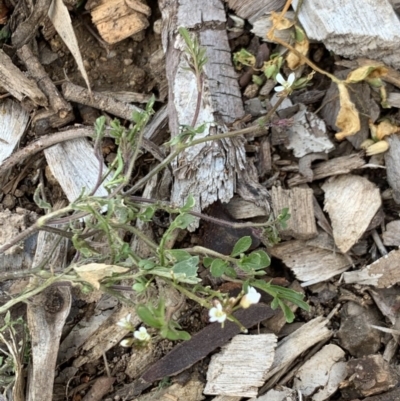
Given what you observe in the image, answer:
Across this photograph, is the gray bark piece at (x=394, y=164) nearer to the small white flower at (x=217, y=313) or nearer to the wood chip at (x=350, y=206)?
the wood chip at (x=350, y=206)

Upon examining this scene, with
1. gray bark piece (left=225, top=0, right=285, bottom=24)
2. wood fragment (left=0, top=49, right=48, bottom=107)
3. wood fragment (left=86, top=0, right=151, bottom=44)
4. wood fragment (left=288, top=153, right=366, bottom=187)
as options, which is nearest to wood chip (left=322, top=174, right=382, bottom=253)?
wood fragment (left=288, top=153, right=366, bottom=187)

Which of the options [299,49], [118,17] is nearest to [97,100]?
[118,17]

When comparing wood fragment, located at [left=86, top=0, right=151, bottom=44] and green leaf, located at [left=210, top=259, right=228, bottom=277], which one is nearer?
green leaf, located at [left=210, top=259, right=228, bottom=277]

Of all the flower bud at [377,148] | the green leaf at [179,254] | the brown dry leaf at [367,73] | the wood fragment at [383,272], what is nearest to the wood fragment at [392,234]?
the wood fragment at [383,272]

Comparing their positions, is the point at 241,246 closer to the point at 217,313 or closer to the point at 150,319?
the point at 217,313

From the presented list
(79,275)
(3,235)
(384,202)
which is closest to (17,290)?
(3,235)

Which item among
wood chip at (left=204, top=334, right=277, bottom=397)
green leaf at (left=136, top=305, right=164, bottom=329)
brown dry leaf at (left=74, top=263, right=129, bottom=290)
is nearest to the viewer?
green leaf at (left=136, top=305, right=164, bottom=329)

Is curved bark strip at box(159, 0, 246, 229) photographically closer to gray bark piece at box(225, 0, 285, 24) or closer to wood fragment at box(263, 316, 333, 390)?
gray bark piece at box(225, 0, 285, 24)
